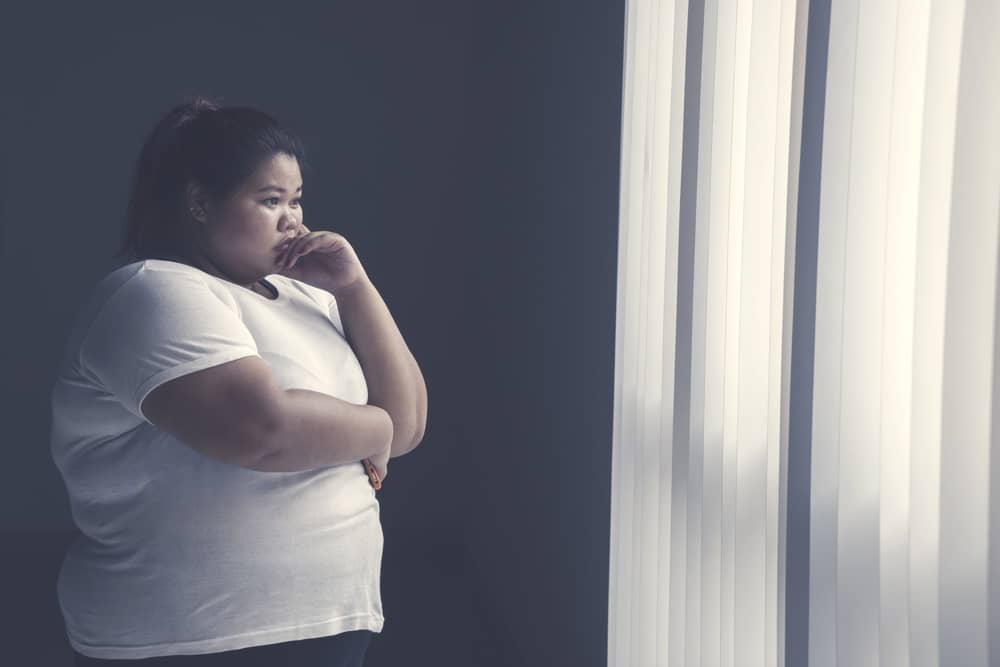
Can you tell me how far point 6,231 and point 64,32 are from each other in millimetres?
931

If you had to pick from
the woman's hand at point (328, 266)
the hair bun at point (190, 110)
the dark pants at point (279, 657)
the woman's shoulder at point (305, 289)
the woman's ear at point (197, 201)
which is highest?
the hair bun at point (190, 110)

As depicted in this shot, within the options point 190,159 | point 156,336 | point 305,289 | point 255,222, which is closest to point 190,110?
point 190,159

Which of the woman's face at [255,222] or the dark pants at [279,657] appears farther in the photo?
the woman's face at [255,222]

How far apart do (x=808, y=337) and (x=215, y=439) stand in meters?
0.74

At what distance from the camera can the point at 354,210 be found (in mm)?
4387

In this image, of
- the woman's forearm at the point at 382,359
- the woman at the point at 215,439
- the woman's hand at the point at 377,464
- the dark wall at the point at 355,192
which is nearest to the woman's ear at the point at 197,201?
the woman at the point at 215,439

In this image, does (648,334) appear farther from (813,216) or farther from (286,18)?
(286,18)

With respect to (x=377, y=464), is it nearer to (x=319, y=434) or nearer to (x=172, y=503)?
(x=319, y=434)

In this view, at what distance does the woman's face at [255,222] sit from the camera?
1.30 m

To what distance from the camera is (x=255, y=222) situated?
131 cm

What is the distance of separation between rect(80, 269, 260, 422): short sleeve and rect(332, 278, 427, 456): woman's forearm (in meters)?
0.27

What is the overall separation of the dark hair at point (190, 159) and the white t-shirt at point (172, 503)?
163 millimetres

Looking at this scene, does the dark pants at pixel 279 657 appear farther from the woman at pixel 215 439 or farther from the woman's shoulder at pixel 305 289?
the woman's shoulder at pixel 305 289

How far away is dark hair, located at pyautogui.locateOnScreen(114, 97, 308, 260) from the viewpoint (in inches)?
50.9
